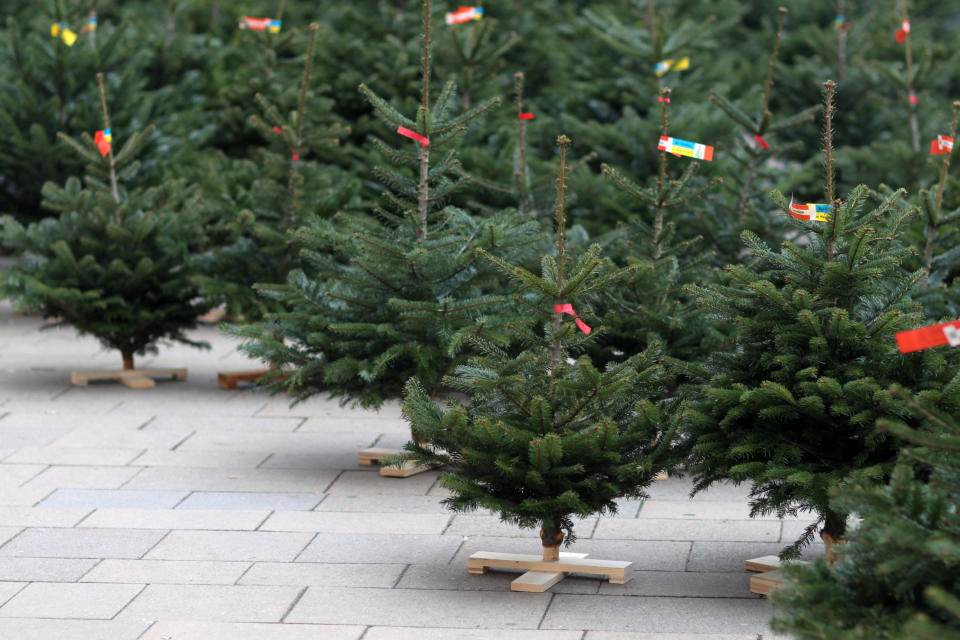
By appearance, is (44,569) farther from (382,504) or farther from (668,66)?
(668,66)

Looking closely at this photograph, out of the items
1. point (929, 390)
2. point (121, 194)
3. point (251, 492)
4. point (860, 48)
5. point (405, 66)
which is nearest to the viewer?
point (929, 390)

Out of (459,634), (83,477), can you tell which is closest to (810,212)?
(459,634)

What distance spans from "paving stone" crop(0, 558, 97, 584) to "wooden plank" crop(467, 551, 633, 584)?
81.7 inches

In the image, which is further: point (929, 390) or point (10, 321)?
point (10, 321)

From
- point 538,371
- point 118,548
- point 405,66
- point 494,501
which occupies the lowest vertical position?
point 118,548

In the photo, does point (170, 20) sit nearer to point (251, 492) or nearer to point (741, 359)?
point (251, 492)

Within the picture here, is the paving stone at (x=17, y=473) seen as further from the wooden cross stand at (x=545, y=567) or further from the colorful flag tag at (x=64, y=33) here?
the colorful flag tag at (x=64, y=33)

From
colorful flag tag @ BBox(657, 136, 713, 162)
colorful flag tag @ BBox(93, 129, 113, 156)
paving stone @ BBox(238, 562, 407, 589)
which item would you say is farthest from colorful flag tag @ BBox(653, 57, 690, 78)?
paving stone @ BBox(238, 562, 407, 589)

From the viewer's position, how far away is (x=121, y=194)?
1180 cm

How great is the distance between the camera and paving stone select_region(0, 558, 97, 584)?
699cm

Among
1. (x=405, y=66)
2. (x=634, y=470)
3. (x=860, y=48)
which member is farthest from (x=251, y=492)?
(x=860, y=48)

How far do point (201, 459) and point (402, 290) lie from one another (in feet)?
6.62

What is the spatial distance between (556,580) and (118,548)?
97.8 inches

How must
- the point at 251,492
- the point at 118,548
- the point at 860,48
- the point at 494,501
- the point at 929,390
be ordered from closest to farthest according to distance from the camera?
the point at 929,390 < the point at 494,501 < the point at 118,548 < the point at 251,492 < the point at 860,48
